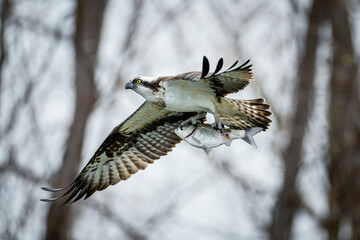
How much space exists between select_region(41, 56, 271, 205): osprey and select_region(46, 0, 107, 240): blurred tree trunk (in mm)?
6391

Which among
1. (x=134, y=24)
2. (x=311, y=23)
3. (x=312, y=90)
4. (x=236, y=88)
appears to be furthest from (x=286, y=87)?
(x=236, y=88)

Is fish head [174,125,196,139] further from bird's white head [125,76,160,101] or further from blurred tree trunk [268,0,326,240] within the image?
blurred tree trunk [268,0,326,240]

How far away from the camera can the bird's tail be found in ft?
26.0

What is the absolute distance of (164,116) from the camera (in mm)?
8867

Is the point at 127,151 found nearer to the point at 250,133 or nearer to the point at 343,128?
the point at 250,133

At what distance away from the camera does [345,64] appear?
16938 mm

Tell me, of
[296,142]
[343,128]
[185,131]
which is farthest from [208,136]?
[343,128]

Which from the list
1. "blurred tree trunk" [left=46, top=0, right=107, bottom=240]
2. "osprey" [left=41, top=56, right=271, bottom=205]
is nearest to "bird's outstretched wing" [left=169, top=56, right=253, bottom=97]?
"osprey" [left=41, top=56, right=271, bottom=205]

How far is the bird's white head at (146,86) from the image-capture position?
7.60 meters

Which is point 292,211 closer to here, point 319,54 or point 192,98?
point 319,54

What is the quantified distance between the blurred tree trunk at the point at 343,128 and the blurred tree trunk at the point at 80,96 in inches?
237

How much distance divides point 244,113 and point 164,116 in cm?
127

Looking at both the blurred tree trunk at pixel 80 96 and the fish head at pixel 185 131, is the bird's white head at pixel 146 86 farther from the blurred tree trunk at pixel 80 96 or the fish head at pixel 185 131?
the blurred tree trunk at pixel 80 96

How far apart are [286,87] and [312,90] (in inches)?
27.3
